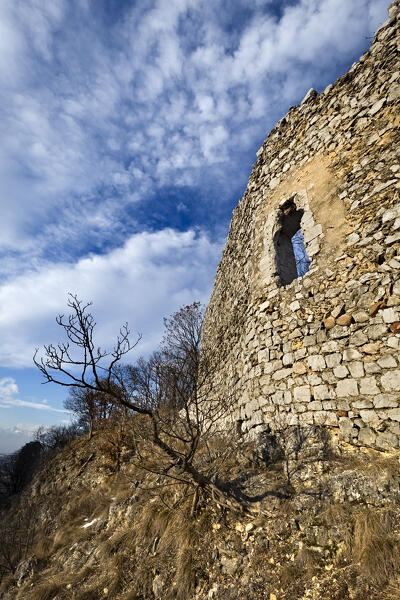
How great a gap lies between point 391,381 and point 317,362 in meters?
1.00

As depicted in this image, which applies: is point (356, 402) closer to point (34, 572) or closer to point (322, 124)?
point (322, 124)

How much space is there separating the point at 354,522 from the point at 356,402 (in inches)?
56.4

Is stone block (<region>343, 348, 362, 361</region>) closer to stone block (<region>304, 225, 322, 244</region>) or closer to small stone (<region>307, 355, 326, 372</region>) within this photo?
small stone (<region>307, 355, 326, 372</region>)

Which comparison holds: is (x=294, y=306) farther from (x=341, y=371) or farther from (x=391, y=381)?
(x=391, y=381)

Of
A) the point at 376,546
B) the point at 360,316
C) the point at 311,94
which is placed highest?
the point at 311,94

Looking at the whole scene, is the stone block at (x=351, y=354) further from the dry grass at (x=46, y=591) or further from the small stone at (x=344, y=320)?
the dry grass at (x=46, y=591)

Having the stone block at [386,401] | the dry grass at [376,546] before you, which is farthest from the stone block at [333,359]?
the dry grass at [376,546]

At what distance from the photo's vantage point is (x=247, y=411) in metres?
5.45

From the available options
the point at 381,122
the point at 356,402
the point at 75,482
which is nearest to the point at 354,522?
the point at 356,402

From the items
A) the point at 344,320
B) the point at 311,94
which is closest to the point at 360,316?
the point at 344,320

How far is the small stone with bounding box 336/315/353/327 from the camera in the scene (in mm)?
4090

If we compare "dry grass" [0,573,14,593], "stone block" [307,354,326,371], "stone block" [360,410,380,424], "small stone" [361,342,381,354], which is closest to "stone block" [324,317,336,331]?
"stone block" [307,354,326,371]

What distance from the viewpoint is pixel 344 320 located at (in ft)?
13.6

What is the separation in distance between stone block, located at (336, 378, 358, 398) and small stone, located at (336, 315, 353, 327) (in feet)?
2.59
